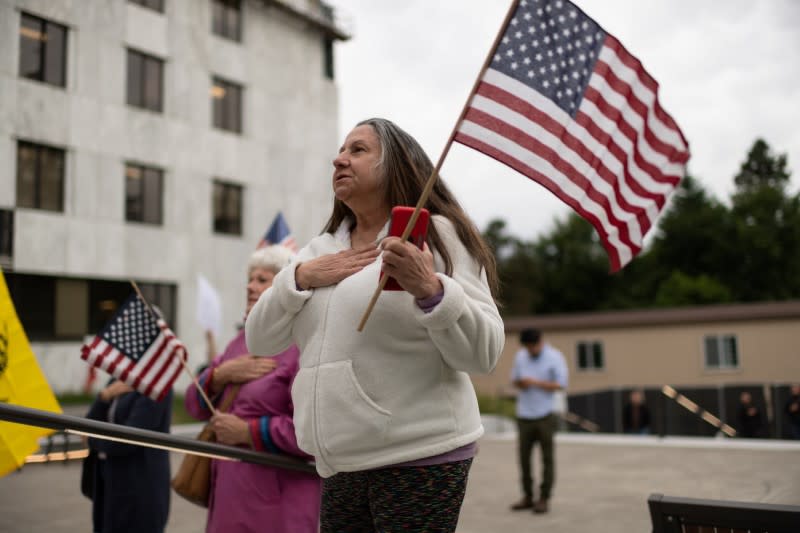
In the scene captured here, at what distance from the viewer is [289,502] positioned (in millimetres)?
3104

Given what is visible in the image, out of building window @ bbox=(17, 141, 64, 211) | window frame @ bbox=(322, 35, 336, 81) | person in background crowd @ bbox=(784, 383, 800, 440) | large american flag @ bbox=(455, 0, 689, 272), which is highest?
window frame @ bbox=(322, 35, 336, 81)

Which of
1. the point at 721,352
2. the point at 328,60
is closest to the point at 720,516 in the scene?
the point at 328,60

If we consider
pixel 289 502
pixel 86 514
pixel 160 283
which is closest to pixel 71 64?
pixel 160 283

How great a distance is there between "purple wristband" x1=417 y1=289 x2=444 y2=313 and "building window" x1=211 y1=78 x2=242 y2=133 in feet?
70.5

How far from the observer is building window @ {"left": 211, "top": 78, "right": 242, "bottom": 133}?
2214cm

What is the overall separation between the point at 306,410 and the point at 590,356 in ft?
92.9

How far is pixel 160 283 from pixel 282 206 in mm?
4960

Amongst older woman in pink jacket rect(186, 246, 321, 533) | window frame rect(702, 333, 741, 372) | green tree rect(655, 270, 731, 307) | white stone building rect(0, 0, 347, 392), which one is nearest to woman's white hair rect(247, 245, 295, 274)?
older woman in pink jacket rect(186, 246, 321, 533)

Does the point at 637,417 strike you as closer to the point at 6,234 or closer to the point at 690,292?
the point at 6,234

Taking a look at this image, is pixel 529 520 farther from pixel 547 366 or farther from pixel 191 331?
pixel 191 331

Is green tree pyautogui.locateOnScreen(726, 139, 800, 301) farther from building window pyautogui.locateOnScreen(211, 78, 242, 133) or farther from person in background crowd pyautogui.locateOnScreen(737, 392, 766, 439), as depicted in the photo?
building window pyautogui.locateOnScreen(211, 78, 242, 133)

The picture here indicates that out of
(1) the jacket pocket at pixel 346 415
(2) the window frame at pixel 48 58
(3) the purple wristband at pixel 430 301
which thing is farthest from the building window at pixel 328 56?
(3) the purple wristband at pixel 430 301

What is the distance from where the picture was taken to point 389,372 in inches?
77.6

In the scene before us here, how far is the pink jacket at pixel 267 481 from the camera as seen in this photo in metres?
3.04
